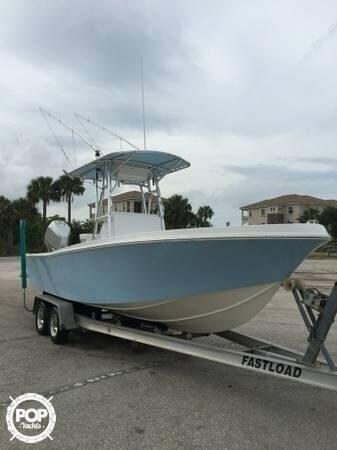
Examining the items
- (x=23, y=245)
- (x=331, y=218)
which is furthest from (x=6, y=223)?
(x=23, y=245)

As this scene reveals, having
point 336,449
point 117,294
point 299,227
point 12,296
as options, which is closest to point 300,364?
point 336,449

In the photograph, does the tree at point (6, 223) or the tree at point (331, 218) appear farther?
the tree at point (331, 218)

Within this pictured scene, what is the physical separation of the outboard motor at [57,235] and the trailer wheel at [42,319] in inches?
38.6

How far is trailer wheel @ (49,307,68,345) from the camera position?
7355 mm

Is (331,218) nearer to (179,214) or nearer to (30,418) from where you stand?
(179,214)

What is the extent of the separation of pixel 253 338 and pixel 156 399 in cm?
149

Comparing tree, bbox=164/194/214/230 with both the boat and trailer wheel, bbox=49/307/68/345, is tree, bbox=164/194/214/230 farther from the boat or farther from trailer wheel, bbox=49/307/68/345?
trailer wheel, bbox=49/307/68/345

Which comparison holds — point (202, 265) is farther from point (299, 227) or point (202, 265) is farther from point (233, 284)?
point (299, 227)

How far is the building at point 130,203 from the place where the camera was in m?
8.02

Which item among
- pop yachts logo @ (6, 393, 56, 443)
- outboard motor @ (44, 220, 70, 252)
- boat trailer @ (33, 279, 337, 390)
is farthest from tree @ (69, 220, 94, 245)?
pop yachts logo @ (6, 393, 56, 443)

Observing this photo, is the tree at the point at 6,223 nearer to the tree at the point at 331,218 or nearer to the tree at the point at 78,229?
the tree at the point at 331,218

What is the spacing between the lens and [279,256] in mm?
4711

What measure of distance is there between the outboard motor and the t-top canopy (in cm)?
94

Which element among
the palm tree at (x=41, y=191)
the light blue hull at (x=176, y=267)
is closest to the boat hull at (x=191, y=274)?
the light blue hull at (x=176, y=267)
